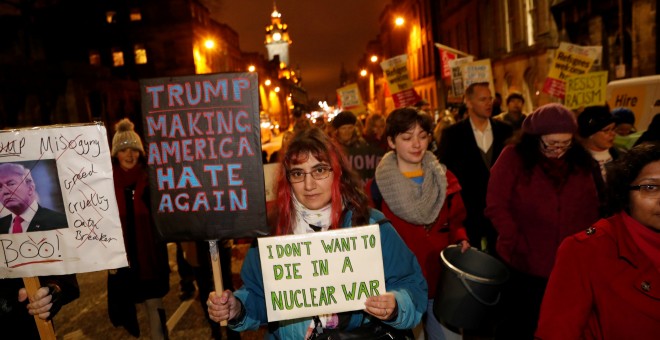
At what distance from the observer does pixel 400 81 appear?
1169 centimetres

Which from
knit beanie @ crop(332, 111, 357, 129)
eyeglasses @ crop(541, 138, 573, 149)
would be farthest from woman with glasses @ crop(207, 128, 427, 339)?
knit beanie @ crop(332, 111, 357, 129)

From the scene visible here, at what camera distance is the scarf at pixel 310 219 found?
2.49 meters

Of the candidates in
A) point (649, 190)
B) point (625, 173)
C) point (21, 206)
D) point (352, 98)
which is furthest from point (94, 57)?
point (649, 190)

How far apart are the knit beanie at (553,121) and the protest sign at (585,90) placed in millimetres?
5417

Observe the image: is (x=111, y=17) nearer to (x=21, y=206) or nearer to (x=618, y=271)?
(x=21, y=206)

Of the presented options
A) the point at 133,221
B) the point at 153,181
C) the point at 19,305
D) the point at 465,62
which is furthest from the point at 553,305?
the point at 465,62

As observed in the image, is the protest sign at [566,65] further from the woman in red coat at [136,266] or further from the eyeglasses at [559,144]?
the woman in red coat at [136,266]

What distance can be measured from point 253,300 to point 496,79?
1070 inches

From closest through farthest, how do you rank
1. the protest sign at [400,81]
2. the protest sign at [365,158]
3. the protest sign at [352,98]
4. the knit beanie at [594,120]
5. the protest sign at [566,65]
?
the knit beanie at [594,120]
the protest sign at [365,158]
the protest sign at [566,65]
the protest sign at [400,81]
the protest sign at [352,98]

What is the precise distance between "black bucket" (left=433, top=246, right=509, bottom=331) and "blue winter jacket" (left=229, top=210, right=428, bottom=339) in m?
0.90

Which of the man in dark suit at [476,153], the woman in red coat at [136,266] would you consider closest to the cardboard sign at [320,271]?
the woman in red coat at [136,266]

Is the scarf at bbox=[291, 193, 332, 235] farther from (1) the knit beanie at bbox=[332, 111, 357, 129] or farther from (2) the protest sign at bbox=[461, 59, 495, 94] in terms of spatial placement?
(2) the protest sign at bbox=[461, 59, 495, 94]

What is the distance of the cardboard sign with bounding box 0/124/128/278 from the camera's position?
8.48ft

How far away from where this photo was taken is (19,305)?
2803 mm
